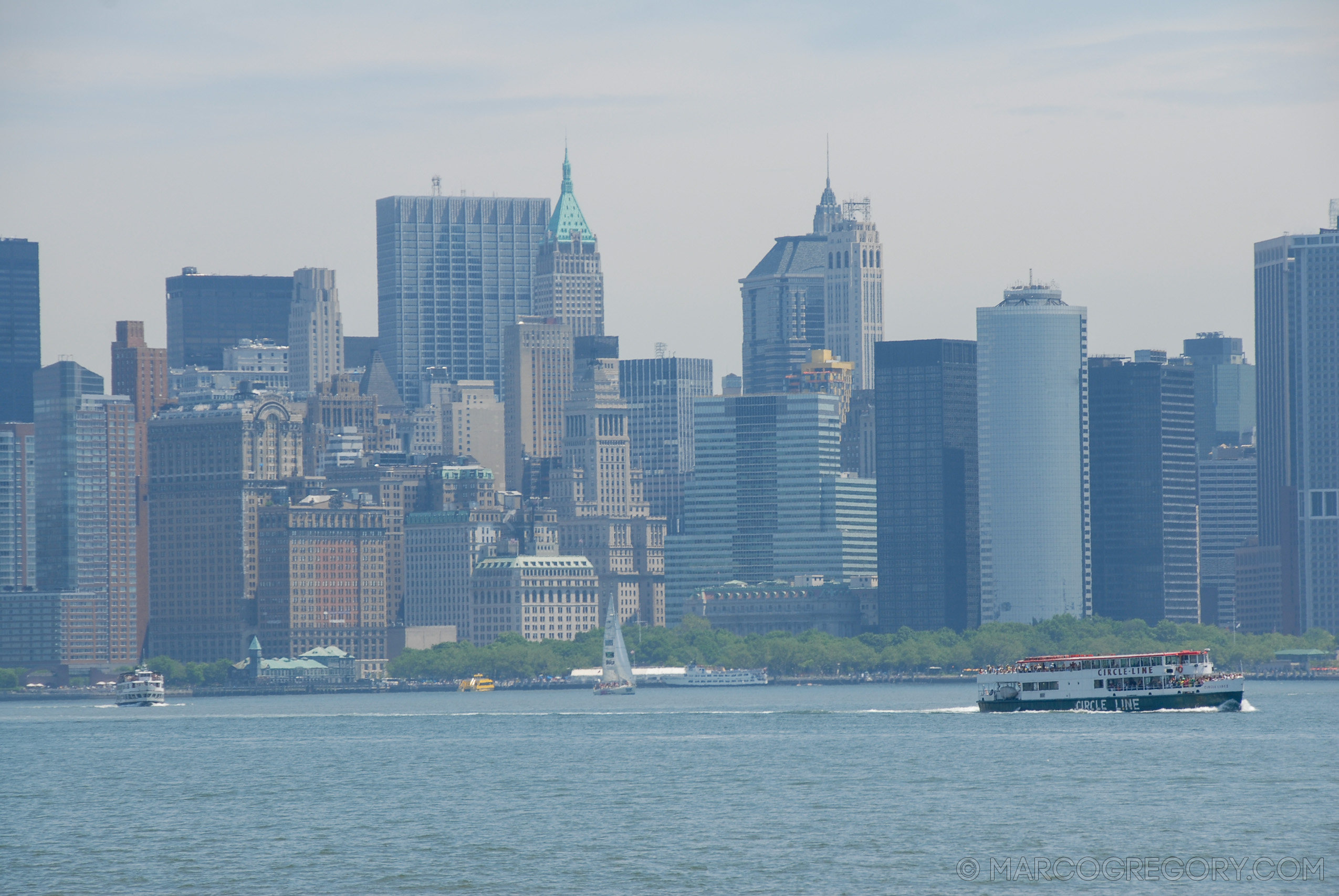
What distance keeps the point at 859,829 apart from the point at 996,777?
26962 millimetres

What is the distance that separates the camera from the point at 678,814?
125875 mm

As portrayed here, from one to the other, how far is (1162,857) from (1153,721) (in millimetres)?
89184

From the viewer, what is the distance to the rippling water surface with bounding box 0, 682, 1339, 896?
104 m

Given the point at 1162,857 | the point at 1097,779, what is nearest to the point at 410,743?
the point at 1097,779

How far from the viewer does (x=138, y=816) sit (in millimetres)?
132500

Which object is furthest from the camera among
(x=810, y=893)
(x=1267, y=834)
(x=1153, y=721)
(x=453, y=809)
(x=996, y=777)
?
(x=1153, y=721)

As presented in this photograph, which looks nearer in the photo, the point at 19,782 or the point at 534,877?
the point at 534,877

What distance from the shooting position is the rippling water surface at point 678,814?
104m

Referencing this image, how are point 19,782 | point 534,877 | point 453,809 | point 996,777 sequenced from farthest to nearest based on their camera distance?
point 19,782 → point 996,777 → point 453,809 → point 534,877

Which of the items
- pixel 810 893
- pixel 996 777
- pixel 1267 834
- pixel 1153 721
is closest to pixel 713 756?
pixel 996 777

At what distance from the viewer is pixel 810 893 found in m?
97.1

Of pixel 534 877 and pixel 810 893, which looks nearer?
pixel 810 893

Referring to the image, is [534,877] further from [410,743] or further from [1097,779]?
[410,743]

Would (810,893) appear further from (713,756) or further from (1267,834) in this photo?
(713,756)
